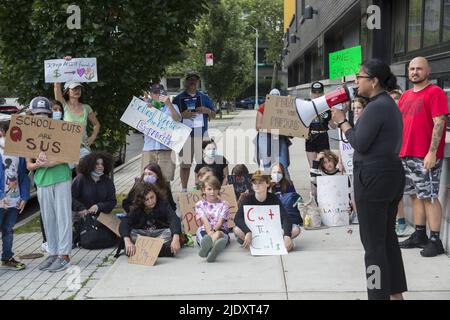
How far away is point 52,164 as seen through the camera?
5.46 m

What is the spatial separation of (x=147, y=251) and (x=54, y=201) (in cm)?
→ 104

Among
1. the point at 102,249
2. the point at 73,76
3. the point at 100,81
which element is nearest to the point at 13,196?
the point at 102,249

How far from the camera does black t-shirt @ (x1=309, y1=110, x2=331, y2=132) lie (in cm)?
816

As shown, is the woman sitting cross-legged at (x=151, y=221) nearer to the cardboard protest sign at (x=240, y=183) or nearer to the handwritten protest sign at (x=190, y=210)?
the handwritten protest sign at (x=190, y=210)

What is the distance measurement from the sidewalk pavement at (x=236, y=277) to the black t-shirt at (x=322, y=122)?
2352 mm

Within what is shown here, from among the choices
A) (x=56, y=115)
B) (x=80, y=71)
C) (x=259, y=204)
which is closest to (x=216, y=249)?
(x=259, y=204)

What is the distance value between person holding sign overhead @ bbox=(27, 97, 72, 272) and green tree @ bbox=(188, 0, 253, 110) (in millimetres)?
25437

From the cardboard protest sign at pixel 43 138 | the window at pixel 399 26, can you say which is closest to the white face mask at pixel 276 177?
the cardboard protest sign at pixel 43 138

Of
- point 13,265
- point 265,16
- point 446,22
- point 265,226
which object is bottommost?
point 13,265

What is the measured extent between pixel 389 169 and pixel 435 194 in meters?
2.01

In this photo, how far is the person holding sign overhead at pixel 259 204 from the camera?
5977 millimetres

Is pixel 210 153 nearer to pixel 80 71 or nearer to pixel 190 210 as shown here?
pixel 190 210

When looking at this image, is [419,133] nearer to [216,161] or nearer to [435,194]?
[435,194]

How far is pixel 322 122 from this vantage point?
8.23 metres
